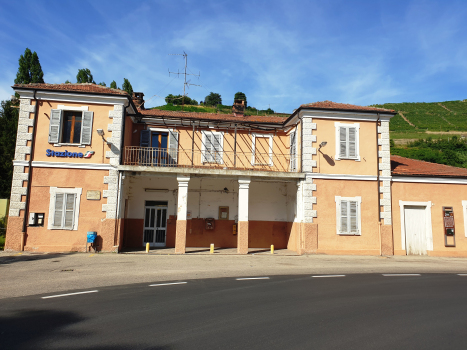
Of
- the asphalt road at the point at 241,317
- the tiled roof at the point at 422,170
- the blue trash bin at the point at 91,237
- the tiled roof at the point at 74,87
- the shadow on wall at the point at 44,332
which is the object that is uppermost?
the tiled roof at the point at 74,87

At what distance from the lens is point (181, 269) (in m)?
10.2

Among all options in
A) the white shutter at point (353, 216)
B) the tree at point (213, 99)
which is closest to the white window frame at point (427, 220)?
the white shutter at point (353, 216)

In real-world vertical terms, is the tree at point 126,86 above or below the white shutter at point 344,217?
above

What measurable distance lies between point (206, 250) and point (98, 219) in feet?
15.2

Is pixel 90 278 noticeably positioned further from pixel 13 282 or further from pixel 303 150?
pixel 303 150

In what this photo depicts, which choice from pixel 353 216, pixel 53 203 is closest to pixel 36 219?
pixel 53 203

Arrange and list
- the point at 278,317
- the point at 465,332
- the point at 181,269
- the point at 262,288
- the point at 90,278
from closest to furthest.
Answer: the point at 465,332 < the point at 278,317 < the point at 262,288 < the point at 90,278 < the point at 181,269

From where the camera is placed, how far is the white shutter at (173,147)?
52.1ft

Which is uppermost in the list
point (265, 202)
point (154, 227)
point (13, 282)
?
point (265, 202)

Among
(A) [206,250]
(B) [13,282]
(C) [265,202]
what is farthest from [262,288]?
(C) [265,202]

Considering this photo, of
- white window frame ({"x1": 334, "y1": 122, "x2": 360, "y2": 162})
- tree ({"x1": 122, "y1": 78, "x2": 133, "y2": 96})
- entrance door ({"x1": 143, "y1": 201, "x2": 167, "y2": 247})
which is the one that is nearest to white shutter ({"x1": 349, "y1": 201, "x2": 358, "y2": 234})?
white window frame ({"x1": 334, "y1": 122, "x2": 360, "y2": 162})

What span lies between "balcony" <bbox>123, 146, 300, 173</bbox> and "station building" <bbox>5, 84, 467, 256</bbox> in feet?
0.17

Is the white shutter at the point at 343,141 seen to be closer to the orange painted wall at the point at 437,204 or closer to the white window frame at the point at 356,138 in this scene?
the white window frame at the point at 356,138

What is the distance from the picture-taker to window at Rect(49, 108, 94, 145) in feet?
43.5
